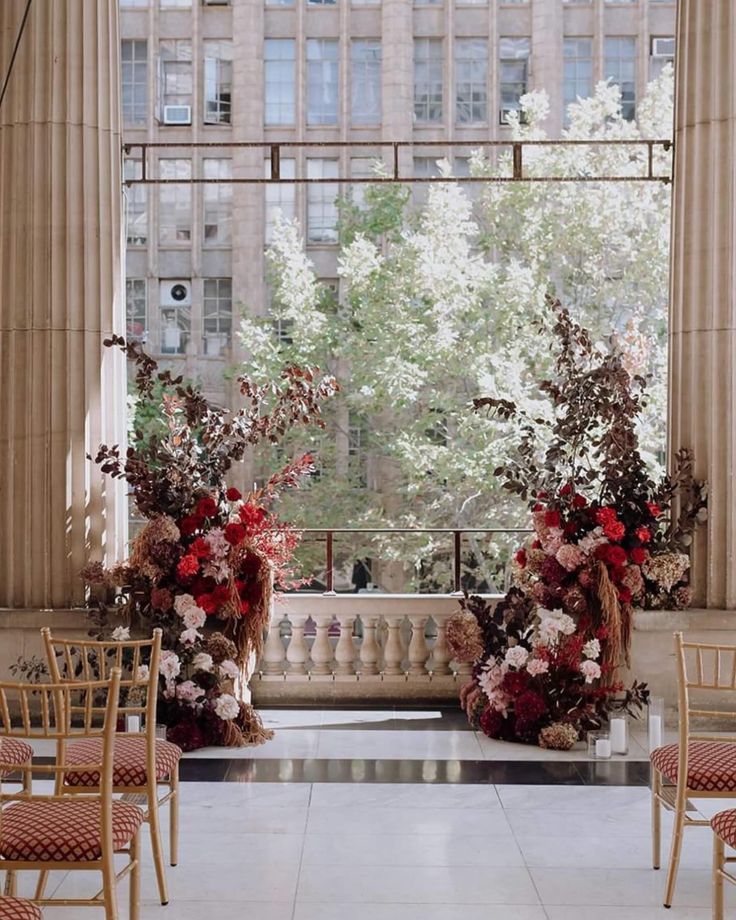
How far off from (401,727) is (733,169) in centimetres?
340

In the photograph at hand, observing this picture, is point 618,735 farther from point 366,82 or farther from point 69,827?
point 366,82

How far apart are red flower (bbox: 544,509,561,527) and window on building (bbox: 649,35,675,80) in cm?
2168

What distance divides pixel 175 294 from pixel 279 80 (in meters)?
4.83

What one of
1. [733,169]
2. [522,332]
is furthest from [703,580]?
[522,332]

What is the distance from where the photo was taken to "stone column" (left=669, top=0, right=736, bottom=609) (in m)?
6.92

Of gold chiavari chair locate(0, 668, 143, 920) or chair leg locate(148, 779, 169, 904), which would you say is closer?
gold chiavari chair locate(0, 668, 143, 920)

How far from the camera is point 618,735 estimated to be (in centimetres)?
627

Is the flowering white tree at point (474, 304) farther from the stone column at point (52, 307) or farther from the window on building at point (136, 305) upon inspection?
the stone column at point (52, 307)

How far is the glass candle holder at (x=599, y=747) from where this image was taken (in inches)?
244

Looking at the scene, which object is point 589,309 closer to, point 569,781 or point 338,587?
point 338,587

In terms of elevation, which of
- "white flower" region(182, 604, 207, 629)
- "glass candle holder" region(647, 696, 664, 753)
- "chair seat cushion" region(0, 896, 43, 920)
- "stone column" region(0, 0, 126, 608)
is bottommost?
"glass candle holder" region(647, 696, 664, 753)

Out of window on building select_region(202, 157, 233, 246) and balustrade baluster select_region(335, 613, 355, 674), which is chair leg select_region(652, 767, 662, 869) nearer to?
balustrade baluster select_region(335, 613, 355, 674)

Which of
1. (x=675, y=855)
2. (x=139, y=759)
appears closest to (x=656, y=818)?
(x=675, y=855)

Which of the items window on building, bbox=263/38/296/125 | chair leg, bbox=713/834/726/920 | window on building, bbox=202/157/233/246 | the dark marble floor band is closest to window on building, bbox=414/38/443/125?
window on building, bbox=263/38/296/125
